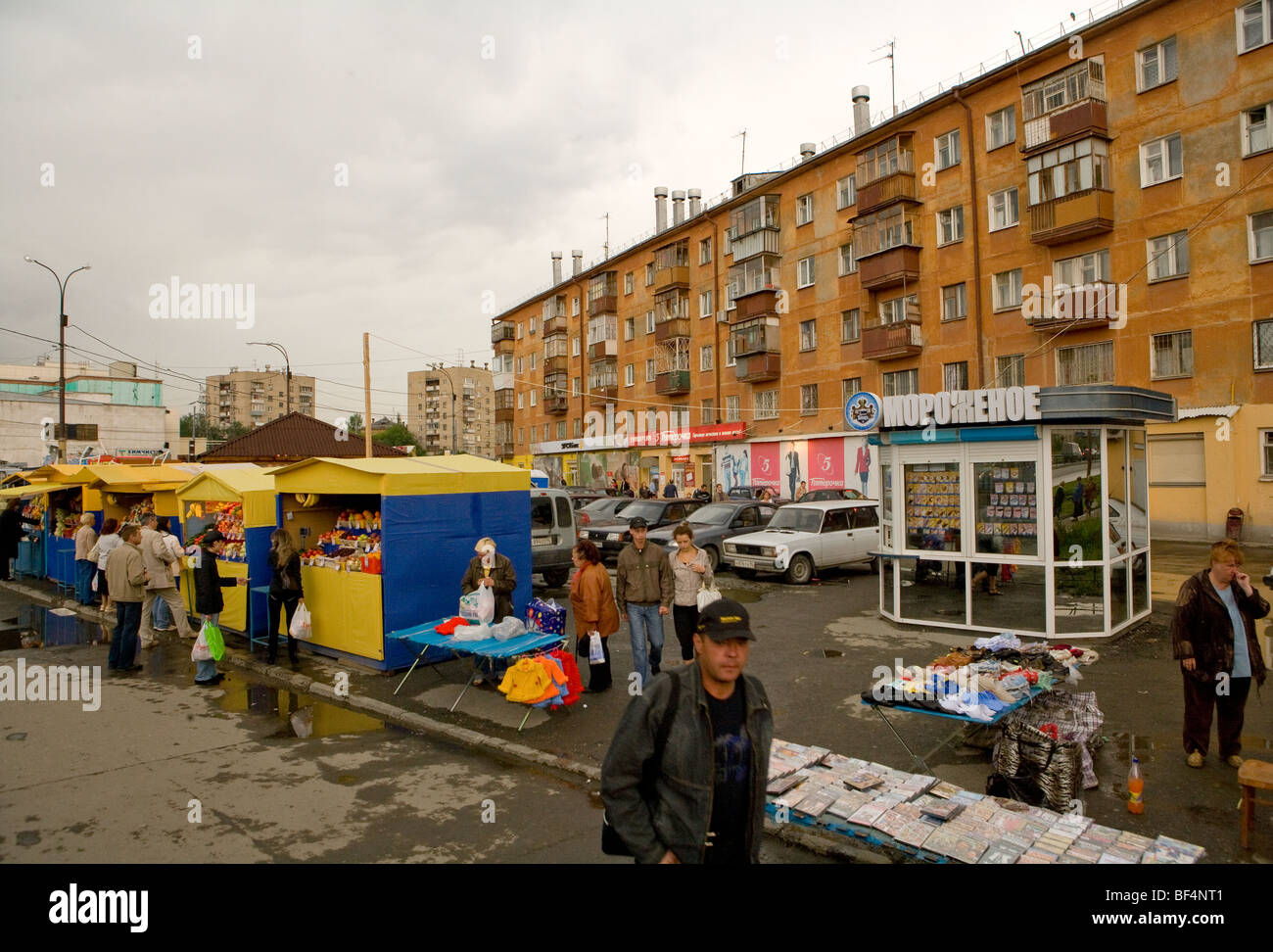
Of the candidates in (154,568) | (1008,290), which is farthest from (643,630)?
(1008,290)

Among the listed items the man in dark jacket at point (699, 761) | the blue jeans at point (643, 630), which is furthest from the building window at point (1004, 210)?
the man in dark jacket at point (699, 761)

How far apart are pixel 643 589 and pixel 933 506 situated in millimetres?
5079

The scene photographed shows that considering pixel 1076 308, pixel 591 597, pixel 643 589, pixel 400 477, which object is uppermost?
pixel 1076 308

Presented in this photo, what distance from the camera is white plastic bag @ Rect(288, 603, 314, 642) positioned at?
32.4ft

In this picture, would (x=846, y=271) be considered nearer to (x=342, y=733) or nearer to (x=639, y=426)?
→ (x=639, y=426)

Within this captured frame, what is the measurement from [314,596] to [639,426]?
37.6 metres

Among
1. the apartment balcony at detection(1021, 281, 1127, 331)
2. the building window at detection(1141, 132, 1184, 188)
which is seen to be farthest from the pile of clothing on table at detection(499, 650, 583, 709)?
the building window at detection(1141, 132, 1184, 188)

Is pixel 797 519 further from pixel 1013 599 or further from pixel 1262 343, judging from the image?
pixel 1262 343

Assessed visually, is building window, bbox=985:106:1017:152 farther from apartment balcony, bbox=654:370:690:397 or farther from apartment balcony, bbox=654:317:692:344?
apartment balcony, bbox=654:370:690:397

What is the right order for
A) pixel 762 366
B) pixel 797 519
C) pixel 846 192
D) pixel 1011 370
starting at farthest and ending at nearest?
pixel 762 366, pixel 846 192, pixel 1011 370, pixel 797 519

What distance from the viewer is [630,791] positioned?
2.75 metres

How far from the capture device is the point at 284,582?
32.7 ft

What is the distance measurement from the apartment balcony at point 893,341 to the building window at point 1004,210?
4.52 metres
